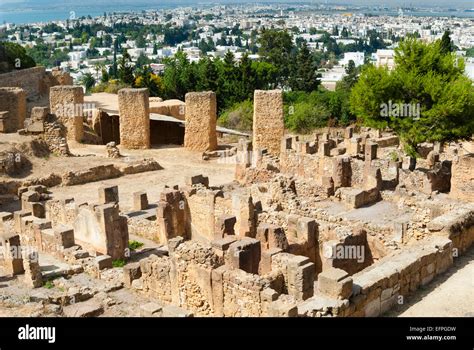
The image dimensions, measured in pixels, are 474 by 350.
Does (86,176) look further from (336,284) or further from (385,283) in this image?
(336,284)

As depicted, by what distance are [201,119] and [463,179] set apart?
44.9 ft

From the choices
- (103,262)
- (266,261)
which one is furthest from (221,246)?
(103,262)

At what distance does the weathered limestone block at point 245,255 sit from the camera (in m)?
11.9

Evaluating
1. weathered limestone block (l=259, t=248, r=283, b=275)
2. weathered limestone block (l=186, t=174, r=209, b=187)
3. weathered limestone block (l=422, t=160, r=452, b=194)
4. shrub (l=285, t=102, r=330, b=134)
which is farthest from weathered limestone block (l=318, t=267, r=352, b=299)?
shrub (l=285, t=102, r=330, b=134)

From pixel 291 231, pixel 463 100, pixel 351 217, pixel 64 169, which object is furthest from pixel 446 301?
pixel 64 169

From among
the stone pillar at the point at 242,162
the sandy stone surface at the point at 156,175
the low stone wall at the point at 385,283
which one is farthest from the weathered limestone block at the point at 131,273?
the stone pillar at the point at 242,162

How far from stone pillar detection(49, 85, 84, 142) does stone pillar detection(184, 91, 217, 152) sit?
→ 523 centimetres

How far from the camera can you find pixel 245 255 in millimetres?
11977

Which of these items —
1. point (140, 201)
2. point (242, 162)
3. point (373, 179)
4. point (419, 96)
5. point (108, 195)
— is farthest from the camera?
point (242, 162)

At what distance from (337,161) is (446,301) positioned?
9.81 meters

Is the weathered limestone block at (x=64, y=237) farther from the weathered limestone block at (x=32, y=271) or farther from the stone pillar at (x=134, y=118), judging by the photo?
the stone pillar at (x=134, y=118)

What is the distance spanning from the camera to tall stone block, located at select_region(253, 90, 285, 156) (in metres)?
28.0
